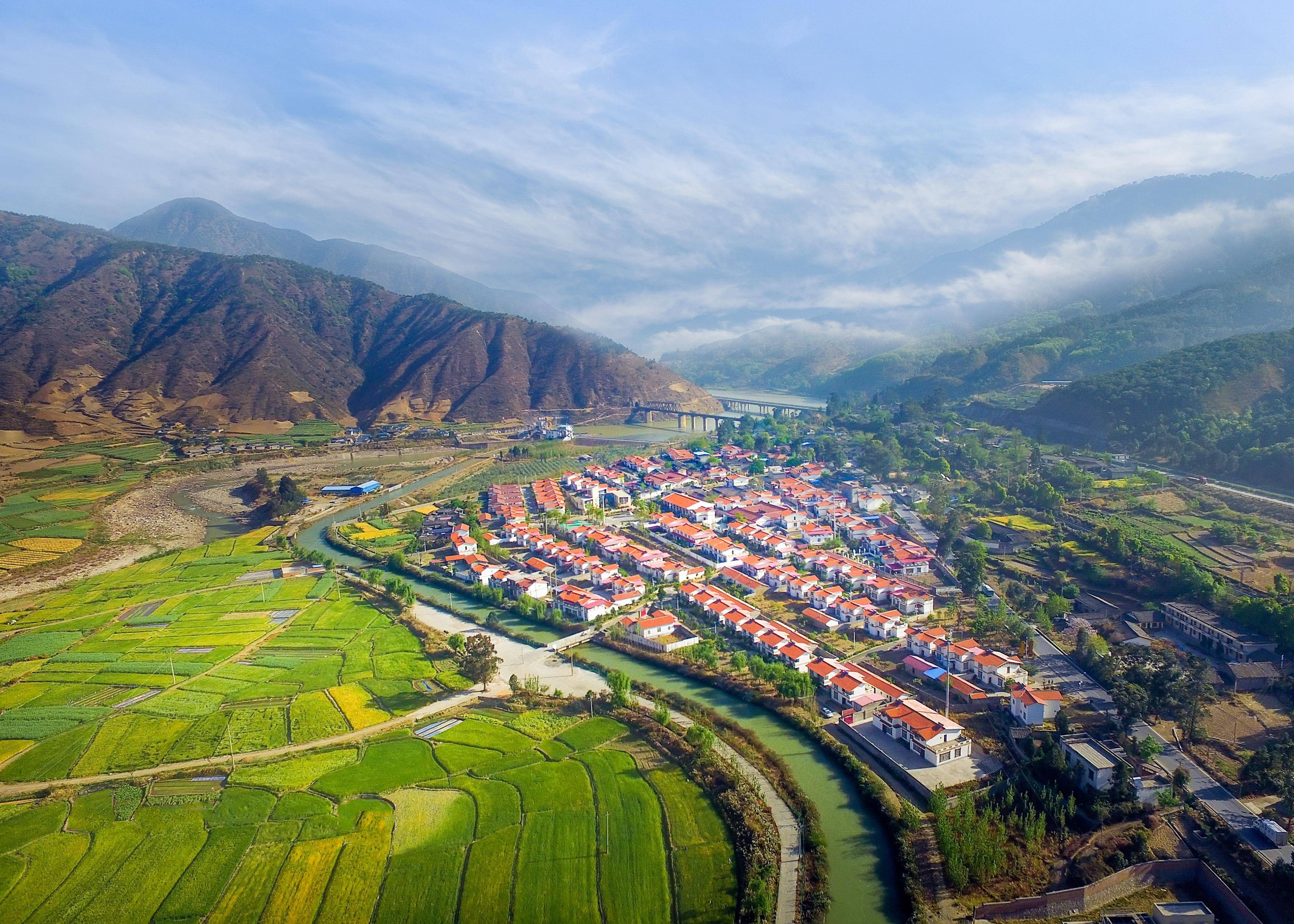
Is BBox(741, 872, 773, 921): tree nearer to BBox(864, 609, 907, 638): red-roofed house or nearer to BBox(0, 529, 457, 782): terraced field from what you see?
BBox(0, 529, 457, 782): terraced field

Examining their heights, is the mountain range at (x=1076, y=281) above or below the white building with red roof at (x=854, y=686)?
above

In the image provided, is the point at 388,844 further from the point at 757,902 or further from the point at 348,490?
the point at 348,490

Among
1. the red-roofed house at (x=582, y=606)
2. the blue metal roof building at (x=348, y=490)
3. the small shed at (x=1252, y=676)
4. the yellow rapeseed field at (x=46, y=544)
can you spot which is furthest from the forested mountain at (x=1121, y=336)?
the yellow rapeseed field at (x=46, y=544)

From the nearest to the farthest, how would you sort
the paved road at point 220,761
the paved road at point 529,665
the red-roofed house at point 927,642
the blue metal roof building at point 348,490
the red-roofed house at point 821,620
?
1. the paved road at point 220,761
2. the paved road at point 529,665
3. the red-roofed house at point 927,642
4. the red-roofed house at point 821,620
5. the blue metal roof building at point 348,490

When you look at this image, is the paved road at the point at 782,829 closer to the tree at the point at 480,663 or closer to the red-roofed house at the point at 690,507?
the tree at the point at 480,663

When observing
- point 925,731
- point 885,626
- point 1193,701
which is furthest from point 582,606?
point 1193,701

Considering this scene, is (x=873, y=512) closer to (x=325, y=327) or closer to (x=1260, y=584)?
(x=1260, y=584)

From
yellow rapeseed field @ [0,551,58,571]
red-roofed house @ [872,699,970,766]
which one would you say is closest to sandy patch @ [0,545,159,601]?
yellow rapeseed field @ [0,551,58,571]
